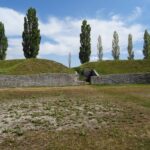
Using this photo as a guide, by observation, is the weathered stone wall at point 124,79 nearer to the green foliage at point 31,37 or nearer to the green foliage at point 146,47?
the green foliage at point 31,37

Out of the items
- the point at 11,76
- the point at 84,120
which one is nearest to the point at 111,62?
the point at 11,76

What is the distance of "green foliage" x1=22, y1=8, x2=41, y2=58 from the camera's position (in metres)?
84.2

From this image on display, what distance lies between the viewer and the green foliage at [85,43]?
9275 centimetres

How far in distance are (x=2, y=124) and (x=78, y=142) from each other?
6.06 meters

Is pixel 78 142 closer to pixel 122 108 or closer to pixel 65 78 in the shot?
pixel 122 108

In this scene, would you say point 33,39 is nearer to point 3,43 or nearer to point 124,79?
point 3,43

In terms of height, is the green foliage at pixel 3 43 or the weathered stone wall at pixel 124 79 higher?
the green foliage at pixel 3 43

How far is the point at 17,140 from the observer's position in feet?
60.1

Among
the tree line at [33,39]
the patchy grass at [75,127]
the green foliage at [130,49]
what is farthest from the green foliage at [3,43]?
the patchy grass at [75,127]

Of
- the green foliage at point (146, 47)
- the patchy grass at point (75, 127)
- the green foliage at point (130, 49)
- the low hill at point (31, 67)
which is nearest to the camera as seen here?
the patchy grass at point (75, 127)

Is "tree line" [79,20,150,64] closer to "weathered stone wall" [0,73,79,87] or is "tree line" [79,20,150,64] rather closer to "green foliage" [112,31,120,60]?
"green foliage" [112,31,120,60]

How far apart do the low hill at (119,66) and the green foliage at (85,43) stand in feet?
42.1

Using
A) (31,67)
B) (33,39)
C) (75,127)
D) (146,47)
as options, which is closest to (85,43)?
(33,39)

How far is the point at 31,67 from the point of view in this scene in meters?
69.6
